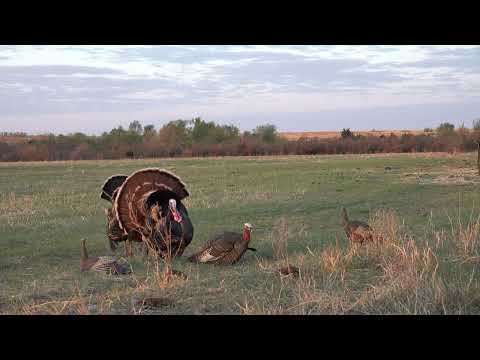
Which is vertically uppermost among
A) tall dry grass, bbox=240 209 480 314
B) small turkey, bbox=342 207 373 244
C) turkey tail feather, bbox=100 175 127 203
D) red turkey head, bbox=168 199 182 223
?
turkey tail feather, bbox=100 175 127 203

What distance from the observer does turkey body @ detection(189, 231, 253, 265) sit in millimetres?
8656

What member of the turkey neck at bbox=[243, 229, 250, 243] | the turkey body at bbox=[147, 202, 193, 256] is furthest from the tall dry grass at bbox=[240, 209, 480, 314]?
the turkey body at bbox=[147, 202, 193, 256]

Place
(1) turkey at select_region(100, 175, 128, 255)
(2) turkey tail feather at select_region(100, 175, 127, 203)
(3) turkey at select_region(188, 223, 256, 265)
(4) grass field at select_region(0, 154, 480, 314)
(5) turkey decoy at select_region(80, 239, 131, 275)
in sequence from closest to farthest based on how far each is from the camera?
(4) grass field at select_region(0, 154, 480, 314)
(5) turkey decoy at select_region(80, 239, 131, 275)
(3) turkey at select_region(188, 223, 256, 265)
(1) turkey at select_region(100, 175, 128, 255)
(2) turkey tail feather at select_region(100, 175, 127, 203)

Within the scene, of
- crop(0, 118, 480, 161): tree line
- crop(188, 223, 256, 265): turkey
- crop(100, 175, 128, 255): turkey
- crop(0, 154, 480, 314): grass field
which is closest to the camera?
crop(0, 154, 480, 314): grass field

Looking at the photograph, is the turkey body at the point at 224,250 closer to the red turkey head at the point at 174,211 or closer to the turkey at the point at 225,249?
the turkey at the point at 225,249

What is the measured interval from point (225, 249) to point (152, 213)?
1374 millimetres

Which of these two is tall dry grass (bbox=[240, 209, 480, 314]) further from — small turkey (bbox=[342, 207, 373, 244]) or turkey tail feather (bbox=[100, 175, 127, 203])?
turkey tail feather (bbox=[100, 175, 127, 203])

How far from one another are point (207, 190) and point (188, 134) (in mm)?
36308

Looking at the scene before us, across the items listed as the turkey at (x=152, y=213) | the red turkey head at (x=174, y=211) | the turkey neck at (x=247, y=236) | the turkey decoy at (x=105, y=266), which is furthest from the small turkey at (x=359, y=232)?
the turkey decoy at (x=105, y=266)

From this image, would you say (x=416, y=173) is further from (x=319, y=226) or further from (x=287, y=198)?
(x=319, y=226)

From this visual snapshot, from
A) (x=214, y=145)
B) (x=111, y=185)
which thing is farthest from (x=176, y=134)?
(x=111, y=185)

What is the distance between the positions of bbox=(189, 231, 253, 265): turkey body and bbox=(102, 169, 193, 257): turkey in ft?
1.86

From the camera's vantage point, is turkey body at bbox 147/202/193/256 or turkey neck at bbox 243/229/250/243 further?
turkey body at bbox 147/202/193/256

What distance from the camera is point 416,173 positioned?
81.9 ft
